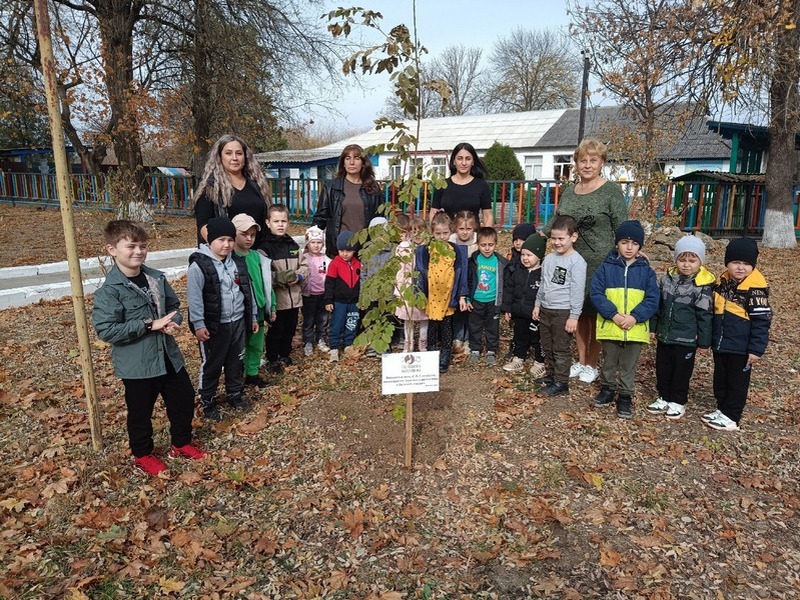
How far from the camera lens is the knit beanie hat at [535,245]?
4680 mm

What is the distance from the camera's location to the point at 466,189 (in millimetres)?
5004

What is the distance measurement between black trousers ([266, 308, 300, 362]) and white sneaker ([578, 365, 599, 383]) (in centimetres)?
260

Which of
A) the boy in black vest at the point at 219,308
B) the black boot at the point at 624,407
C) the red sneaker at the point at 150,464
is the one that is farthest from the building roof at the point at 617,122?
the red sneaker at the point at 150,464

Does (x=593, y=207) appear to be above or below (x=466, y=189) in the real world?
below

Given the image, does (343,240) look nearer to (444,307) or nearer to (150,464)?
(444,307)

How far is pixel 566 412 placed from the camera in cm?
416

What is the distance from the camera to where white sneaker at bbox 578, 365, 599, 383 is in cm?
468

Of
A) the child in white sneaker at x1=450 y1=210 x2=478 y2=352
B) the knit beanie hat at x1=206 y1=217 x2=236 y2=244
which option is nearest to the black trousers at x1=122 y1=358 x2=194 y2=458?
the knit beanie hat at x1=206 y1=217 x2=236 y2=244

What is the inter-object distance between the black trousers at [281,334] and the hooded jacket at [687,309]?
307cm

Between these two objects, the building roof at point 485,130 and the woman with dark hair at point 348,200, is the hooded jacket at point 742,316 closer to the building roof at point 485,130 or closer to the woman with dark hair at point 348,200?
the woman with dark hair at point 348,200

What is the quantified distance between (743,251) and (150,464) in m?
4.02

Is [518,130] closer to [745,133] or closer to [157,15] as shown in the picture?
[745,133]

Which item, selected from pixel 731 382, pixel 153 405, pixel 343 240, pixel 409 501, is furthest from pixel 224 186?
pixel 731 382

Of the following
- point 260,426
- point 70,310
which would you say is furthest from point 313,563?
point 70,310
